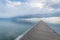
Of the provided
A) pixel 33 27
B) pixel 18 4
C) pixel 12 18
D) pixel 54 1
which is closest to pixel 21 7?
pixel 18 4

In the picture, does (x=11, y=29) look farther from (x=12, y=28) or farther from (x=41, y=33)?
(x=41, y=33)

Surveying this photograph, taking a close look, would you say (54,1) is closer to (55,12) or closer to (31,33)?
(55,12)

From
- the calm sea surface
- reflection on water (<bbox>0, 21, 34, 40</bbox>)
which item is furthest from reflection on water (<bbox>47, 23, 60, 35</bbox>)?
reflection on water (<bbox>0, 21, 34, 40</bbox>)

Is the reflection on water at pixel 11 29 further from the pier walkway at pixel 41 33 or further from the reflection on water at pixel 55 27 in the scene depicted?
the reflection on water at pixel 55 27

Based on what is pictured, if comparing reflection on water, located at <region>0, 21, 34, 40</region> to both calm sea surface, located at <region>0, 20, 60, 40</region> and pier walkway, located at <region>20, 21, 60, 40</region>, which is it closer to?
calm sea surface, located at <region>0, 20, 60, 40</region>

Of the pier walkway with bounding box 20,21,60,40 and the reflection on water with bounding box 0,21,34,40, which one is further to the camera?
the reflection on water with bounding box 0,21,34,40

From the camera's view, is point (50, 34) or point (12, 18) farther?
point (12, 18)

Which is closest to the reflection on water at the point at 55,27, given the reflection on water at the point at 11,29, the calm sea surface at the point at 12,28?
the calm sea surface at the point at 12,28

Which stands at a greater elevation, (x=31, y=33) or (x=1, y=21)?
(x=1, y=21)
